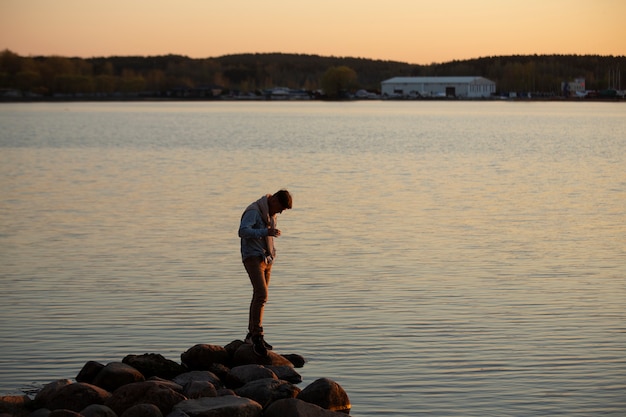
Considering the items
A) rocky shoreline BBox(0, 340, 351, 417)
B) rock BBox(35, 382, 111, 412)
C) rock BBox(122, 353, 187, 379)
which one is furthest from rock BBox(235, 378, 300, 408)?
rock BBox(35, 382, 111, 412)

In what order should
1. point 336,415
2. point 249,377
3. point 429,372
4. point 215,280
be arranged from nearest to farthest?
1. point 336,415
2. point 249,377
3. point 429,372
4. point 215,280

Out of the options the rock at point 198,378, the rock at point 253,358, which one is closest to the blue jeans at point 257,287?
the rock at point 253,358

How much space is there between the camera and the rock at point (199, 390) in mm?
11602

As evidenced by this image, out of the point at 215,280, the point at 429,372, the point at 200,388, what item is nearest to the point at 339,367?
the point at 429,372

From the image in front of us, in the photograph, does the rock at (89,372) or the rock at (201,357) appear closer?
the rock at (89,372)

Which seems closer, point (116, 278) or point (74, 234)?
point (116, 278)

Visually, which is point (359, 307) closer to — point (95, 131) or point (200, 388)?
point (200, 388)

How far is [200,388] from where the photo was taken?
11.7m

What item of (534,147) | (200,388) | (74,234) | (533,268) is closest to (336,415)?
(200,388)

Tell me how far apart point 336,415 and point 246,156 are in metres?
49.5

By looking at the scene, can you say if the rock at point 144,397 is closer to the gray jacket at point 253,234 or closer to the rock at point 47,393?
the rock at point 47,393

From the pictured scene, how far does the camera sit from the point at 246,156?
60219 millimetres

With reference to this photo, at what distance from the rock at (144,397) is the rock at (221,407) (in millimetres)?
164

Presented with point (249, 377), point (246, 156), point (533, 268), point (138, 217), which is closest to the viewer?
point (249, 377)
